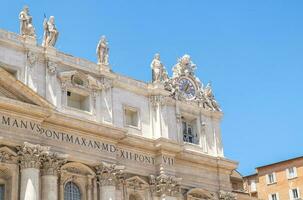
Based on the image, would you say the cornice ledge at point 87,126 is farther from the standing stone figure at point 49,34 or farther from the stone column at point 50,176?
the standing stone figure at point 49,34

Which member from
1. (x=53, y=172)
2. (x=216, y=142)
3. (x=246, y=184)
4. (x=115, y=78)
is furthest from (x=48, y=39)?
(x=246, y=184)

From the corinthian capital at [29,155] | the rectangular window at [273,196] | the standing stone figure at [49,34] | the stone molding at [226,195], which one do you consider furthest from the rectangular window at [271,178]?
the corinthian capital at [29,155]

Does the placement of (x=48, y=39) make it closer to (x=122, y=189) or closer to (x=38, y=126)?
(x=38, y=126)

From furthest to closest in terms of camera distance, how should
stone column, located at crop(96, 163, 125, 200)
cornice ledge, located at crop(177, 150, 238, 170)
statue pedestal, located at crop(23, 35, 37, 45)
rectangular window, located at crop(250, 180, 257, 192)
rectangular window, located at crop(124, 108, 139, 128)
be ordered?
1. rectangular window, located at crop(250, 180, 257, 192)
2. cornice ledge, located at crop(177, 150, 238, 170)
3. rectangular window, located at crop(124, 108, 139, 128)
4. stone column, located at crop(96, 163, 125, 200)
5. statue pedestal, located at crop(23, 35, 37, 45)

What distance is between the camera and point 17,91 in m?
31.8

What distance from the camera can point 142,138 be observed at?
121 ft

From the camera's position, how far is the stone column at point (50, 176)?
103 ft

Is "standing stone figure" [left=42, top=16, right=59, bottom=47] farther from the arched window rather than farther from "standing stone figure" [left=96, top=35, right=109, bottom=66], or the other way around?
the arched window

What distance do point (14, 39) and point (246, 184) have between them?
1380 inches

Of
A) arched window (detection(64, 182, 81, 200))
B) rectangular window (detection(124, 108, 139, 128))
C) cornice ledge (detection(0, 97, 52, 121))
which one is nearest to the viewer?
cornice ledge (detection(0, 97, 52, 121))

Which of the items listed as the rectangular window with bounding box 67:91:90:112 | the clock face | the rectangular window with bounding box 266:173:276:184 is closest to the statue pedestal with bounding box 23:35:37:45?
the rectangular window with bounding box 67:91:90:112

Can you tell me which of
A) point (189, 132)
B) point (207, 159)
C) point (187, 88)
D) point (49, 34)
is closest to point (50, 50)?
Result: point (49, 34)

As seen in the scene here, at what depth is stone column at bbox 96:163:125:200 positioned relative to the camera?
34016mm

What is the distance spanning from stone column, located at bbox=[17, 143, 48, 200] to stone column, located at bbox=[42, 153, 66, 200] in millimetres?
495
